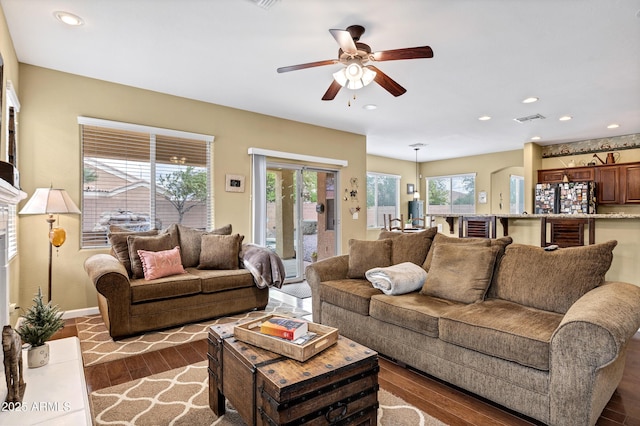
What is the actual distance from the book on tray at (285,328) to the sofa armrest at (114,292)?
189 cm

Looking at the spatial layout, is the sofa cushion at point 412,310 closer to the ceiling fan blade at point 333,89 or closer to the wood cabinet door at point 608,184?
the ceiling fan blade at point 333,89

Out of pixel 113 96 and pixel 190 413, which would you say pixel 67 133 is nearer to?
pixel 113 96

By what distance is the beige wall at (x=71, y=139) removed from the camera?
353 centimetres

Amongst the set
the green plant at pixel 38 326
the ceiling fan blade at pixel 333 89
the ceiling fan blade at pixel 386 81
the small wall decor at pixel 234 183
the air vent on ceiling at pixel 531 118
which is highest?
the air vent on ceiling at pixel 531 118

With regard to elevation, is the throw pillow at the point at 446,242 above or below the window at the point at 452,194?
below

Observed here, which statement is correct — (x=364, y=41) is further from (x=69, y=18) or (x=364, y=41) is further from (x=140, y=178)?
(x=140, y=178)

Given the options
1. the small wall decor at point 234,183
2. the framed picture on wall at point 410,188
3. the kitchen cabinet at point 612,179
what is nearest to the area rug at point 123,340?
the small wall decor at point 234,183

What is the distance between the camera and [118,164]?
4090 mm

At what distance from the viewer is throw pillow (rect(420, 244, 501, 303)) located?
8.27ft

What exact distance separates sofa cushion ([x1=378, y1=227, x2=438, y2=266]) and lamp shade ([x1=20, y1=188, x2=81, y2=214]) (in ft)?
10.3

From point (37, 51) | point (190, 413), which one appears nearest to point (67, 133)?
point (37, 51)

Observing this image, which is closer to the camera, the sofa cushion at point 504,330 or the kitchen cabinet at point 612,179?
the sofa cushion at point 504,330

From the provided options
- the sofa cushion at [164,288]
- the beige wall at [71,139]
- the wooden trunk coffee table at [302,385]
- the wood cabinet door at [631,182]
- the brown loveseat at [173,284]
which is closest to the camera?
the wooden trunk coffee table at [302,385]

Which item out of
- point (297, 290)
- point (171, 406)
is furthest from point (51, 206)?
point (297, 290)
